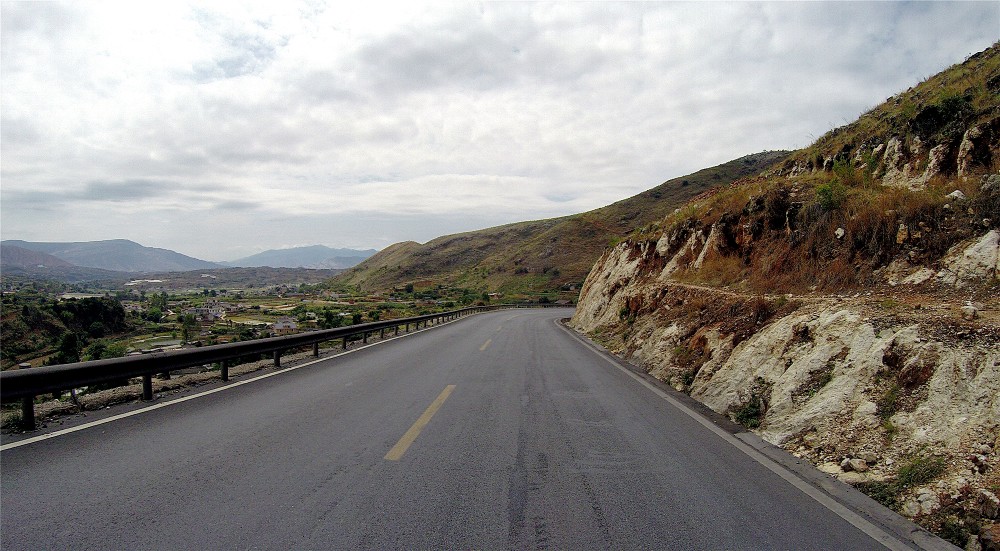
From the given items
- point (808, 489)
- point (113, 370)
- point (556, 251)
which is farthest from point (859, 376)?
point (556, 251)

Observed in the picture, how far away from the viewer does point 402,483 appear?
174 inches

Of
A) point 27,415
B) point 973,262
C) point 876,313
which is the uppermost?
point 973,262

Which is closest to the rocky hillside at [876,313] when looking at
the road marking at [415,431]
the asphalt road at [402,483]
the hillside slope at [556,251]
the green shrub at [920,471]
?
the green shrub at [920,471]

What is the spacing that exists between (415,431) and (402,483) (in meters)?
1.71

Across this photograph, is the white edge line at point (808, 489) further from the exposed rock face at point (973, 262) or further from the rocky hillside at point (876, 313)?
the exposed rock face at point (973, 262)

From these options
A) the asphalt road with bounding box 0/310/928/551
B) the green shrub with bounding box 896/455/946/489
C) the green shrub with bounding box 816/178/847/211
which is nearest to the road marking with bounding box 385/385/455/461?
the asphalt road with bounding box 0/310/928/551

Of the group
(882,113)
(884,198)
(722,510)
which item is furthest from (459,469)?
(882,113)

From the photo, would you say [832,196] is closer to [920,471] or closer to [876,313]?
[876,313]

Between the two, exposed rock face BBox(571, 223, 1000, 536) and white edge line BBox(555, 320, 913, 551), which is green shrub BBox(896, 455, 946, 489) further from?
white edge line BBox(555, 320, 913, 551)

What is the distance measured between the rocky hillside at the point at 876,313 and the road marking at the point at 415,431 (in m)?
4.38

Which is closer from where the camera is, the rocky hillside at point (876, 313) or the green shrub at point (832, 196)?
the rocky hillside at point (876, 313)

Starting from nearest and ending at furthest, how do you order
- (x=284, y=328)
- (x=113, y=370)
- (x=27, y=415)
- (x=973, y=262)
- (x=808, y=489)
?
(x=808, y=489) → (x=27, y=415) → (x=113, y=370) → (x=973, y=262) → (x=284, y=328)

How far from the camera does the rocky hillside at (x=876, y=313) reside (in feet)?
15.7

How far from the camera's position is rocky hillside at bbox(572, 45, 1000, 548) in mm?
4777
